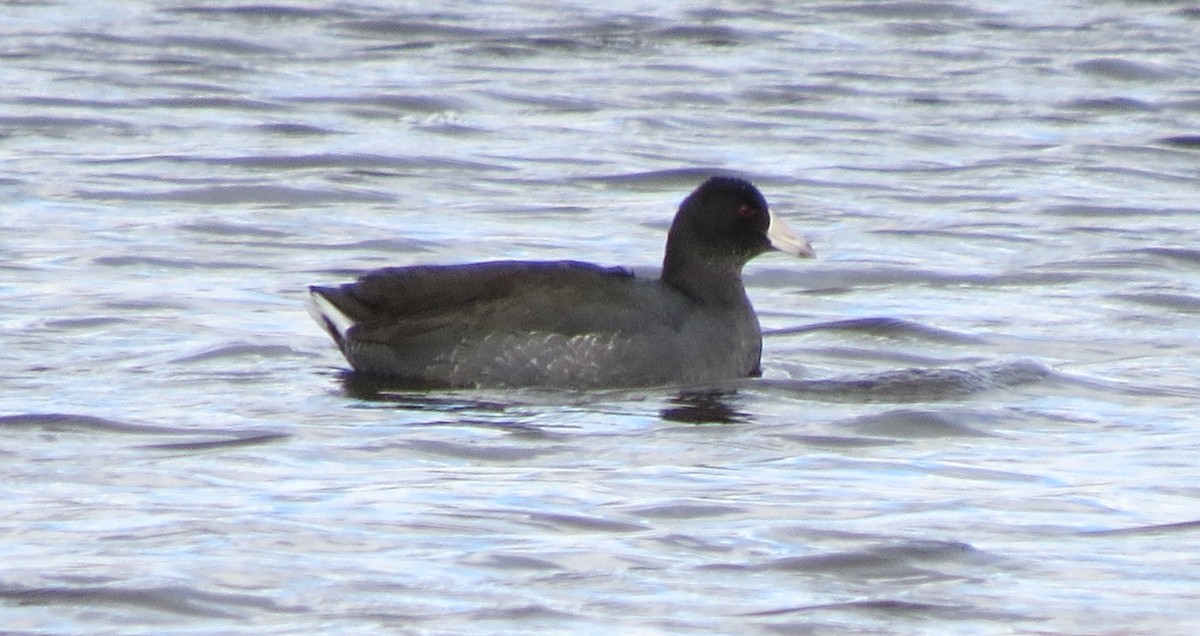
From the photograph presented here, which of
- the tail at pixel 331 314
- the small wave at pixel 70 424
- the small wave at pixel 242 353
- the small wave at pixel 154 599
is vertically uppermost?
the small wave at pixel 154 599

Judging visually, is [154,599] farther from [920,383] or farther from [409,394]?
[920,383]

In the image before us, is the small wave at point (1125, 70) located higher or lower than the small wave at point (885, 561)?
lower

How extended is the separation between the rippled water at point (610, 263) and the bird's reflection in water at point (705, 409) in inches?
0.9

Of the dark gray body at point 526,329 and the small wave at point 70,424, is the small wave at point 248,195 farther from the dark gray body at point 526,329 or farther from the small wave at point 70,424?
the small wave at point 70,424

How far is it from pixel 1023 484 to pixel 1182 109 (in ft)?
42.6

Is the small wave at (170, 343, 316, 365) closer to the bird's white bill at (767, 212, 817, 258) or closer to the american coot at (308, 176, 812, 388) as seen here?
the american coot at (308, 176, 812, 388)

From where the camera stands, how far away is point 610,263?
14906 millimetres

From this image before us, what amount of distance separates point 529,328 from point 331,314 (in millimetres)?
840

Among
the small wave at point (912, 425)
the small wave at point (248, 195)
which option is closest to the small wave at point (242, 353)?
the small wave at point (912, 425)

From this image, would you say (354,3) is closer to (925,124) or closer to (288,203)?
(925,124)

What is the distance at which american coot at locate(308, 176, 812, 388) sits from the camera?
36.5 ft

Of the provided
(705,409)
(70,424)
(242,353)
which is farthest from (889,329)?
(70,424)

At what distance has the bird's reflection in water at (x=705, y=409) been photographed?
34.8 feet

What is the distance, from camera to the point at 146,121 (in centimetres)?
1964
